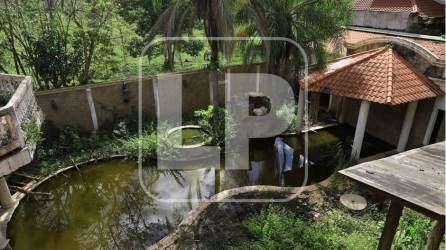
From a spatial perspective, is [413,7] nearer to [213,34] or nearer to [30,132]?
[213,34]

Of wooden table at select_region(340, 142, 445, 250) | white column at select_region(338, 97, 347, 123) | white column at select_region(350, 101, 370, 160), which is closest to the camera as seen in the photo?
wooden table at select_region(340, 142, 445, 250)

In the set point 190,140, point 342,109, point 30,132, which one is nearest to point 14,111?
point 30,132

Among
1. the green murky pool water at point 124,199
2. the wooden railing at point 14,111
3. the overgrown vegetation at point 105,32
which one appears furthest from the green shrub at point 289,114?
the wooden railing at point 14,111


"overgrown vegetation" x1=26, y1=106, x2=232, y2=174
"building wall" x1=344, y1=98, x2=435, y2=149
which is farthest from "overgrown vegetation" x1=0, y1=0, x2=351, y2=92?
"building wall" x1=344, y1=98, x2=435, y2=149

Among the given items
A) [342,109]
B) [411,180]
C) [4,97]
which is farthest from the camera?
[342,109]

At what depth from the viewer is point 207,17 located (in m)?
9.47

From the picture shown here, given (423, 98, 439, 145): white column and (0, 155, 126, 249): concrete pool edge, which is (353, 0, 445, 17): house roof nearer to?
(423, 98, 439, 145): white column

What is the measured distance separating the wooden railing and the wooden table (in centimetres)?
664

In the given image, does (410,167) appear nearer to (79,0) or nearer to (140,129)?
(140,129)

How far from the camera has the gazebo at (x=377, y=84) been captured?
8617 millimetres

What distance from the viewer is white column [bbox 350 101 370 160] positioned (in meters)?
9.11

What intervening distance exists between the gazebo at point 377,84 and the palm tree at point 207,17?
3073 mm

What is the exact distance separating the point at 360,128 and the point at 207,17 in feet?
18.6

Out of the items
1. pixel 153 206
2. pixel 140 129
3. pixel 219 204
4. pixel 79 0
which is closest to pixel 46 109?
pixel 140 129
